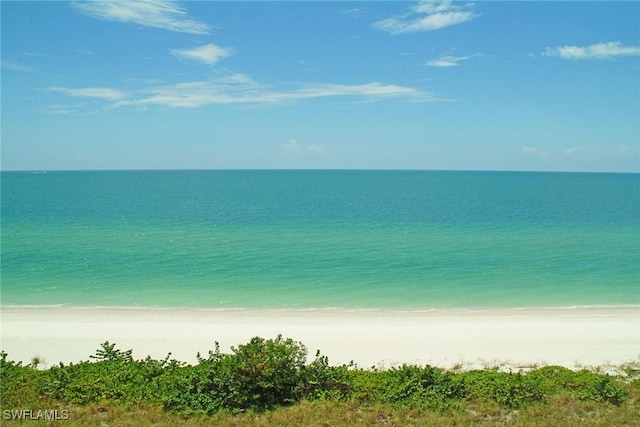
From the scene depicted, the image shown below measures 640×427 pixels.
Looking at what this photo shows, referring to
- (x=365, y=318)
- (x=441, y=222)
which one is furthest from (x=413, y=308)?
(x=441, y=222)

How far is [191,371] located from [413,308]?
39.1 ft

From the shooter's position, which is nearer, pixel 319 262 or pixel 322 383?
pixel 322 383

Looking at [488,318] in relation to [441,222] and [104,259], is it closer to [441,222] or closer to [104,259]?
[104,259]

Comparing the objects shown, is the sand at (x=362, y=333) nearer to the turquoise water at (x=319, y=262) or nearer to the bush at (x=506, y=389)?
Result: the turquoise water at (x=319, y=262)

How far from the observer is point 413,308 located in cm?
1883

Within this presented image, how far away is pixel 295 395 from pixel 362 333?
6817mm

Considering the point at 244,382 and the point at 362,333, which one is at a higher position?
the point at 244,382

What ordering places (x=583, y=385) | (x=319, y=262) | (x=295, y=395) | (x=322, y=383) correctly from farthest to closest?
(x=319, y=262) → (x=583, y=385) → (x=322, y=383) → (x=295, y=395)

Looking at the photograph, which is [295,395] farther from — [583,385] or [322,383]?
[583,385]

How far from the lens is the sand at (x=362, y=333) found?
500 inches

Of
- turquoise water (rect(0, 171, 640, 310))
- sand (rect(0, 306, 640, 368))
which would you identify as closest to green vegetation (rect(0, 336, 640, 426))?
sand (rect(0, 306, 640, 368))

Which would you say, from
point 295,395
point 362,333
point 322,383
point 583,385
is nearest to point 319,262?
point 362,333

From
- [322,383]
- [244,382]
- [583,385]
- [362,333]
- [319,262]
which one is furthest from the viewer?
[319,262]

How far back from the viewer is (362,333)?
1494 centimetres
